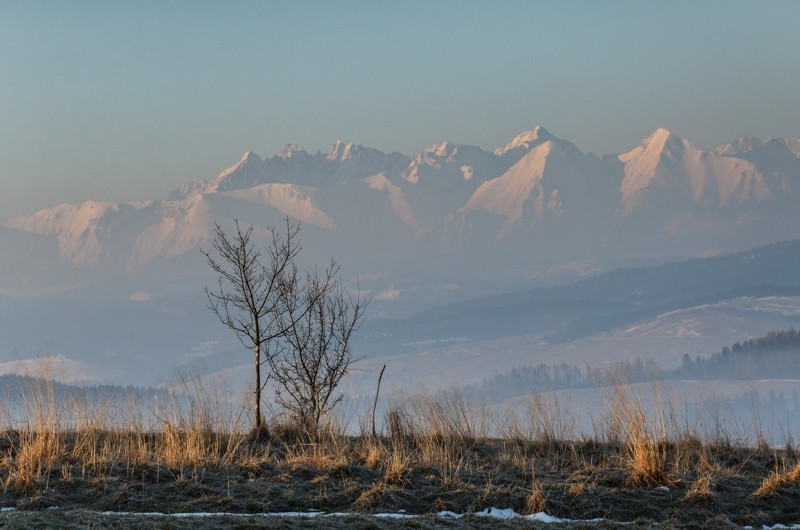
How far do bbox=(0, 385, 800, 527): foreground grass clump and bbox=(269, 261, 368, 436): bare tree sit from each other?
250 cm

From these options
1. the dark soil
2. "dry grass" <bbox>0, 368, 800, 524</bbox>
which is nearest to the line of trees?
"dry grass" <bbox>0, 368, 800, 524</bbox>

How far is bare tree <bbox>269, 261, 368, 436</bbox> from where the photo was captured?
→ 703 inches

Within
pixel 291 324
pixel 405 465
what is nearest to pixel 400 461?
pixel 405 465

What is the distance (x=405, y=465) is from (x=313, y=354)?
6.79m

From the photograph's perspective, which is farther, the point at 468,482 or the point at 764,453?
the point at 764,453

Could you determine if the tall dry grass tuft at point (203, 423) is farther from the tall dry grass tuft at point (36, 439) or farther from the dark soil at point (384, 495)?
the tall dry grass tuft at point (36, 439)

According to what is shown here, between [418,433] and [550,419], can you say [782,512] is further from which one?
[418,433]

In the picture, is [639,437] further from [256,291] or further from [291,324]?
[256,291]

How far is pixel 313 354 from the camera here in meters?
18.3

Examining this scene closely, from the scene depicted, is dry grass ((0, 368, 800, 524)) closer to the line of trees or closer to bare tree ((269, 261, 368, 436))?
the line of trees

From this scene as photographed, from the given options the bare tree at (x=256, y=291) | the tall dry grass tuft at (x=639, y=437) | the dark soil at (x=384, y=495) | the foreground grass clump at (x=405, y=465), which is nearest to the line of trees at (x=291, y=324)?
the bare tree at (x=256, y=291)

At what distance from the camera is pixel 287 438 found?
15.0 meters

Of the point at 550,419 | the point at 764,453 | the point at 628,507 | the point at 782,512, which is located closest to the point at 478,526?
the point at 628,507

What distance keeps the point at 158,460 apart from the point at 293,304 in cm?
686
